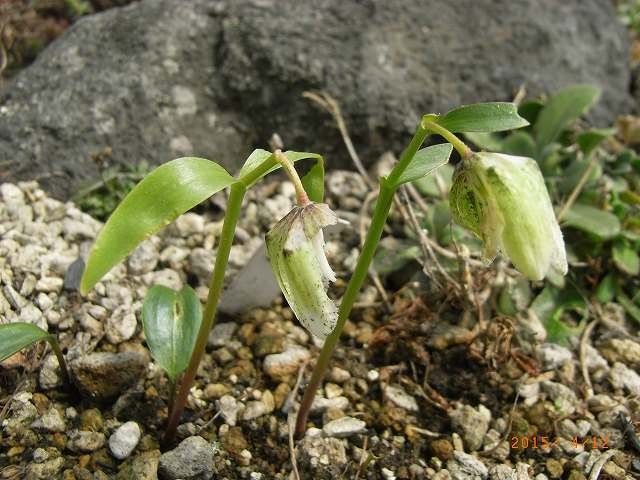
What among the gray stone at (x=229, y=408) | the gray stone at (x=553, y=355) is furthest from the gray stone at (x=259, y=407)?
the gray stone at (x=553, y=355)

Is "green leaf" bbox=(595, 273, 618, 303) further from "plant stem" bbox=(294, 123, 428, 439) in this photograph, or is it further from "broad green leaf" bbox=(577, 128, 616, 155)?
"plant stem" bbox=(294, 123, 428, 439)

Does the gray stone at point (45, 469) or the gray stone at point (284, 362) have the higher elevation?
the gray stone at point (45, 469)

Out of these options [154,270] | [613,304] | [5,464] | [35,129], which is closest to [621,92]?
[613,304]

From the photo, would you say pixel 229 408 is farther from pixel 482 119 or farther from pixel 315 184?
pixel 482 119

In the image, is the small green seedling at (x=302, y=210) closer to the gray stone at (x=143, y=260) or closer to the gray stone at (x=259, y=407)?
the gray stone at (x=259, y=407)

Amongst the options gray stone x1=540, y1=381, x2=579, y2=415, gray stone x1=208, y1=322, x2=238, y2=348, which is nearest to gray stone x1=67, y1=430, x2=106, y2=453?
gray stone x1=208, y1=322, x2=238, y2=348
